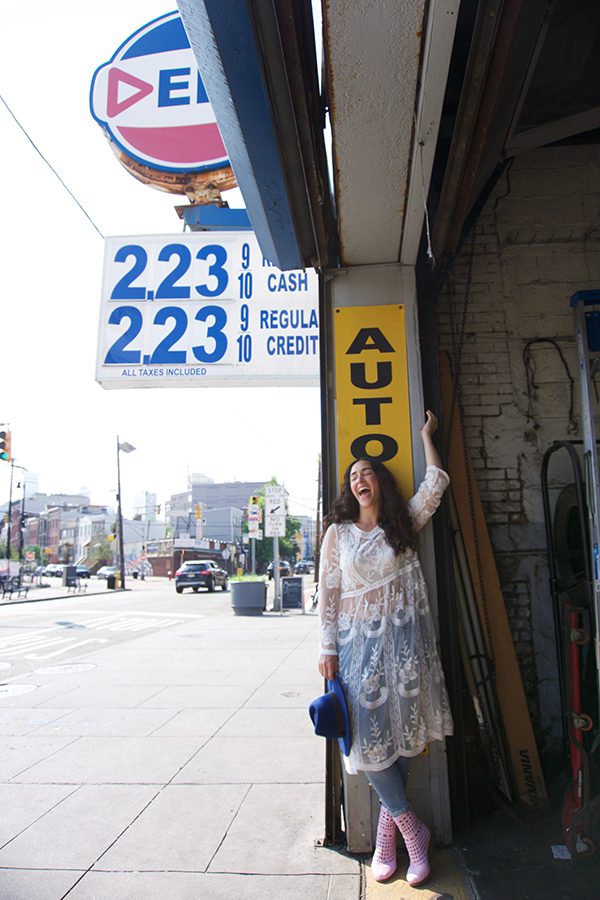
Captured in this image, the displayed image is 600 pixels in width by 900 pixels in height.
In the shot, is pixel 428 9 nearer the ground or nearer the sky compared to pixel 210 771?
nearer the sky

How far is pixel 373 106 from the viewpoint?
2447 millimetres

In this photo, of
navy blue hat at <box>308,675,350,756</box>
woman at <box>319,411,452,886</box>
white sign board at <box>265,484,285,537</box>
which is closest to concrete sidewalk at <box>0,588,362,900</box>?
woman at <box>319,411,452,886</box>

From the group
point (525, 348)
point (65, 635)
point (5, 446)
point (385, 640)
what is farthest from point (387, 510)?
point (5, 446)

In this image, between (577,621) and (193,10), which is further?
(577,621)

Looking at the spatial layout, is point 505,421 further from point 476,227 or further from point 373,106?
point 373,106

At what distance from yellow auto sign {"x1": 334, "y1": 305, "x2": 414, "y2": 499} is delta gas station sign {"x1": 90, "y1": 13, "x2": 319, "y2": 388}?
6.65ft

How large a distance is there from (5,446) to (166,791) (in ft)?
57.4

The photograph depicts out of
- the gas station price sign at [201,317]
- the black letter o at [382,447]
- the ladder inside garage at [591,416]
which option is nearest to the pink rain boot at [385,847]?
the ladder inside garage at [591,416]

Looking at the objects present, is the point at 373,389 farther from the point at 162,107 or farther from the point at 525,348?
the point at 162,107

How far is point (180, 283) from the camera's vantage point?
558 centimetres

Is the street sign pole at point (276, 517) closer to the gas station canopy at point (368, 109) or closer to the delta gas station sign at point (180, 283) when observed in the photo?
the delta gas station sign at point (180, 283)

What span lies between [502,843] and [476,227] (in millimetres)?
3594

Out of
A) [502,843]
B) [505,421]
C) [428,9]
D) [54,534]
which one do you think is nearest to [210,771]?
[502,843]

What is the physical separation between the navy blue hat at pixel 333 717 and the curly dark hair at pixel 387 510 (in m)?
0.72
